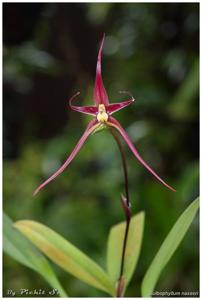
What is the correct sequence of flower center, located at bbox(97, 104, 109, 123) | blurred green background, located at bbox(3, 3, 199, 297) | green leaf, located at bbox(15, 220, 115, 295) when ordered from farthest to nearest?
blurred green background, located at bbox(3, 3, 199, 297), green leaf, located at bbox(15, 220, 115, 295), flower center, located at bbox(97, 104, 109, 123)

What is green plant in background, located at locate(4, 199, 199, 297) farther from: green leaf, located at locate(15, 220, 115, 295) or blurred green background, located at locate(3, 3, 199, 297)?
blurred green background, located at locate(3, 3, 199, 297)

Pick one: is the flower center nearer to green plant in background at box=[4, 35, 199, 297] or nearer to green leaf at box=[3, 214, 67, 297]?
green plant in background at box=[4, 35, 199, 297]

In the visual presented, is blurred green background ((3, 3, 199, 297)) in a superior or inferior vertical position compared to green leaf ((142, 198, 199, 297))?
superior

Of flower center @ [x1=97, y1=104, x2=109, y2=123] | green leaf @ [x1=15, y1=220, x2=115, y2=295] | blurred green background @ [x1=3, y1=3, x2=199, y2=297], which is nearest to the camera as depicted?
flower center @ [x1=97, y1=104, x2=109, y2=123]

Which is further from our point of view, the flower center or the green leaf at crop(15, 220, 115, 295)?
the green leaf at crop(15, 220, 115, 295)

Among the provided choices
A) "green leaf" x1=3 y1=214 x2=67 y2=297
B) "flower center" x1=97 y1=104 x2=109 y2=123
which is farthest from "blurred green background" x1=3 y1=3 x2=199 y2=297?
"flower center" x1=97 y1=104 x2=109 y2=123

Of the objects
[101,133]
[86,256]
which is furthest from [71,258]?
[101,133]

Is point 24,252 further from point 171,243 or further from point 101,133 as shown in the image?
point 101,133

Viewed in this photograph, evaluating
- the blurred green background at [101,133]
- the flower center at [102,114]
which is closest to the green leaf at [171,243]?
the flower center at [102,114]
